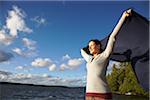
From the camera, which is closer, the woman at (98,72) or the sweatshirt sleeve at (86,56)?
the woman at (98,72)

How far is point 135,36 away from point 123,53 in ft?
0.73

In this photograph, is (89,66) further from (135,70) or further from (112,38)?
(135,70)

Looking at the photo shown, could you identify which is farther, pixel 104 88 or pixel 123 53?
pixel 123 53

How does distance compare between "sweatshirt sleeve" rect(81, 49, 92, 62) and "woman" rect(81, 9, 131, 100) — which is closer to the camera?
"woman" rect(81, 9, 131, 100)

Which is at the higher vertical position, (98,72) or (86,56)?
(86,56)

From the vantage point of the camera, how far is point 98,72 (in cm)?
272

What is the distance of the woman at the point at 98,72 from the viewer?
269cm

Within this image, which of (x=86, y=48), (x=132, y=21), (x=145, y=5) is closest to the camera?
(x=86, y=48)

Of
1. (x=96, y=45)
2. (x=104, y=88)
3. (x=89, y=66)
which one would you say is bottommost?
(x=104, y=88)

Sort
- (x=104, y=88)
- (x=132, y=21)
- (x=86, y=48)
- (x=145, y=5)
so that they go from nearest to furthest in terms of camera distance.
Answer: (x=104, y=88) → (x=86, y=48) → (x=132, y=21) → (x=145, y=5)

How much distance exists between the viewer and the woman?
269 cm

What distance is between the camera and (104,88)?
8.82 feet

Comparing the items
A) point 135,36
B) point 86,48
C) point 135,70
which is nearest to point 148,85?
point 135,70

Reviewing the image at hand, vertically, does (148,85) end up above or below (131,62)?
below
